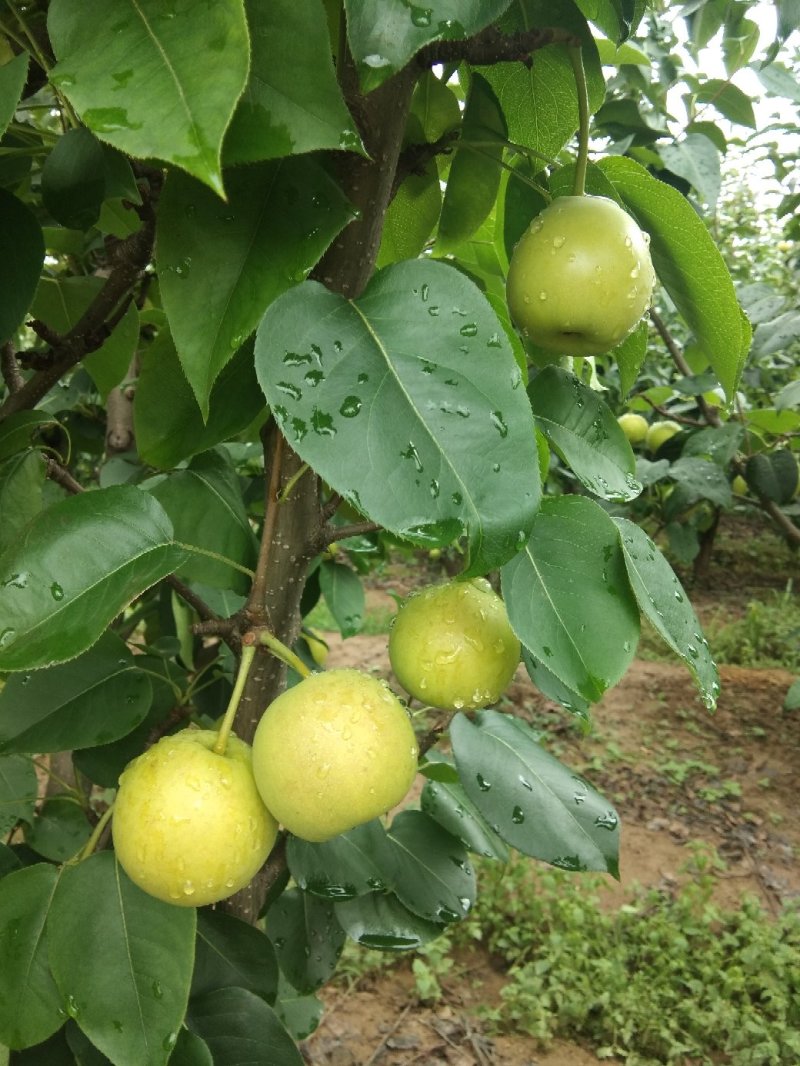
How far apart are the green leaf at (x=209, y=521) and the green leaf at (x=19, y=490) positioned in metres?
0.13

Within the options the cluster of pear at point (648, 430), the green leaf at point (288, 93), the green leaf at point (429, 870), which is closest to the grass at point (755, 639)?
the cluster of pear at point (648, 430)

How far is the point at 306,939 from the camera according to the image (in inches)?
52.5

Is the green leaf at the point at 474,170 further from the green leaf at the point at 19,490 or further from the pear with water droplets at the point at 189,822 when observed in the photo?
the pear with water droplets at the point at 189,822

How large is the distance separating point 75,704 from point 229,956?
361 millimetres

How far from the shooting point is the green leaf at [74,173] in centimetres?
81

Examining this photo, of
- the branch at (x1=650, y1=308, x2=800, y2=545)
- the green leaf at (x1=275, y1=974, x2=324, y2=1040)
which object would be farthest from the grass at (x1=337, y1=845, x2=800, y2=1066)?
the branch at (x1=650, y1=308, x2=800, y2=545)

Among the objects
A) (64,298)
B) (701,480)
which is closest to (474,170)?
(64,298)

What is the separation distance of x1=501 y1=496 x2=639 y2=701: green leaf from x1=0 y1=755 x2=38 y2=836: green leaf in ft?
2.76

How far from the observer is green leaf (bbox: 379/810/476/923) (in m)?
1.18

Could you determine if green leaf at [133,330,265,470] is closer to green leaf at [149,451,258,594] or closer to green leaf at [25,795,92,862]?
green leaf at [149,451,258,594]

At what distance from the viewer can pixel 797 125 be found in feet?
8.92

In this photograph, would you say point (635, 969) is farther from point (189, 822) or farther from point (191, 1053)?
point (189, 822)

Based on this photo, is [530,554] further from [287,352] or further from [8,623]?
[8,623]

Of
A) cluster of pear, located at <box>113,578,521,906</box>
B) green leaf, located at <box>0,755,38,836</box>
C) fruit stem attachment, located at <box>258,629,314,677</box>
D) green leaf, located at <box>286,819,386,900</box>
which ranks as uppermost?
fruit stem attachment, located at <box>258,629,314,677</box>
